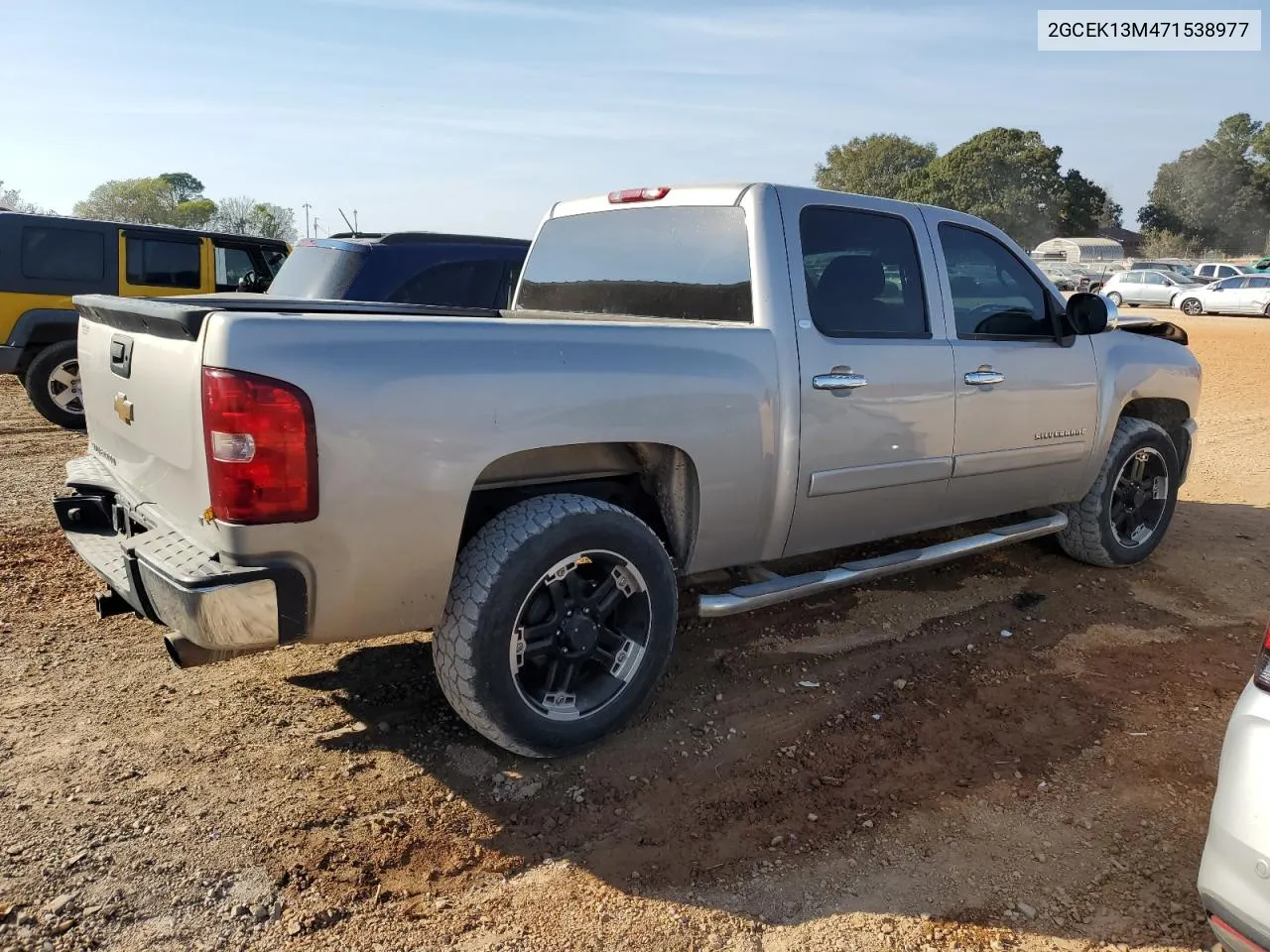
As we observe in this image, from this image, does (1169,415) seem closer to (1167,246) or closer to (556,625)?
(556,625)

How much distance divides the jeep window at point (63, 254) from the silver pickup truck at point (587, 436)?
673 cm

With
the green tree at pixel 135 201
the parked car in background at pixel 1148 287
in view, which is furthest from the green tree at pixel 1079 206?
the green tree at pixel 135 201

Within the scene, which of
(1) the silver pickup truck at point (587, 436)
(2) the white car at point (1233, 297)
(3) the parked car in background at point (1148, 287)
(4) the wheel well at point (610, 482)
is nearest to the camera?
(1) the silver pickup truck at point (587, 436)

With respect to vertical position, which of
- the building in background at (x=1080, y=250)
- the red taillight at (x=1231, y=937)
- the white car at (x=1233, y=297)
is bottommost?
the red taillight at (x=1231, y=937)

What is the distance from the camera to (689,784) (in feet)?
10.4

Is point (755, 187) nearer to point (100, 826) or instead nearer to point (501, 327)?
point (501, 327)

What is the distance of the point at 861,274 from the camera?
405cm

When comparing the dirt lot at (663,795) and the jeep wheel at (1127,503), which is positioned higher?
the jeep wheel at (1127,503)

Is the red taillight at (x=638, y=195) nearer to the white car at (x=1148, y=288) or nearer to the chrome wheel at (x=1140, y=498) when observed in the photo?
the chrome wheel at (x=1140, y=498)

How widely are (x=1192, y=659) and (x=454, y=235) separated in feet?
19.7

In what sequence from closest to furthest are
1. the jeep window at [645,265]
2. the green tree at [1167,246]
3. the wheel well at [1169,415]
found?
the jeep window at [645,265]
the wheel well at [1169,415]
the green tree at [1167,246]

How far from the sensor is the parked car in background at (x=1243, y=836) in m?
1.97

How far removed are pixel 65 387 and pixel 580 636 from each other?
8.14 metres

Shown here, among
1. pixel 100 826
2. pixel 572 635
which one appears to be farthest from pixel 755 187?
pixel 100 826
